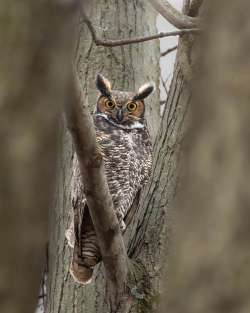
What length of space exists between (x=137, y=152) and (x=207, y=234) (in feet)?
9.86

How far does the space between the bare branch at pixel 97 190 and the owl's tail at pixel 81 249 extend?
0.27 m

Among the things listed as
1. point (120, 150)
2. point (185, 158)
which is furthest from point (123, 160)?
point (185, 158)

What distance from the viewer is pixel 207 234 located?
3.18ft

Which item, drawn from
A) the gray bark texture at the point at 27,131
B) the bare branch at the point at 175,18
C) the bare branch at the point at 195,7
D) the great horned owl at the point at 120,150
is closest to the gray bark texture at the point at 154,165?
the great horned owl at the point at 120,150

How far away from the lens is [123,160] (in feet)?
12.9

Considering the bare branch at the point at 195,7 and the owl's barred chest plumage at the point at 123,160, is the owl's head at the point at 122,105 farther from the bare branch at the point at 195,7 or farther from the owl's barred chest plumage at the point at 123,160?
the bare branch at the point at 195,7

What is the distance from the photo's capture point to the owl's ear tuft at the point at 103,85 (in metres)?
3.84

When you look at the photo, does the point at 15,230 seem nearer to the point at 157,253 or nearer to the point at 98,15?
the point at 157,253

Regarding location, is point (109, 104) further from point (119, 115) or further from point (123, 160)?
point (123, 160)

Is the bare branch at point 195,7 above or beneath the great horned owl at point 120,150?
above

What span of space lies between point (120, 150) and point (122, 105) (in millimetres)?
238

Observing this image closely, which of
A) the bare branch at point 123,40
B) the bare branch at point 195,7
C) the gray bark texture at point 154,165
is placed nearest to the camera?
the bare branch at point 123,40

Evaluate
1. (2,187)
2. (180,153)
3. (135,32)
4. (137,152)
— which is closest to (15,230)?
(2,187)

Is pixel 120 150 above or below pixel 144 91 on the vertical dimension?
below
